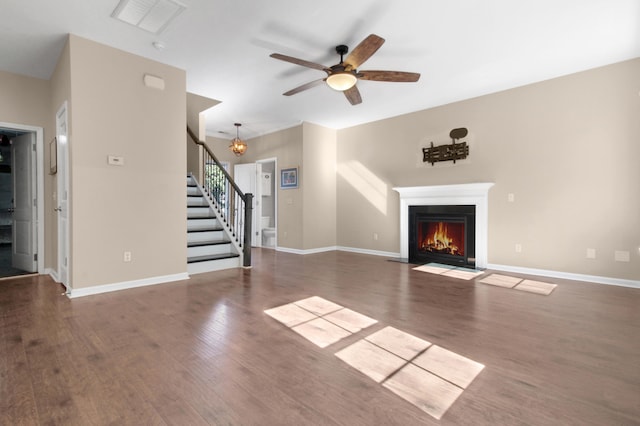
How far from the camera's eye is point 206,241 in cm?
507

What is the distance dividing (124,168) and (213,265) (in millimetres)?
1821

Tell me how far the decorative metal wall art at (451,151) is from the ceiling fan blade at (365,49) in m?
2.81

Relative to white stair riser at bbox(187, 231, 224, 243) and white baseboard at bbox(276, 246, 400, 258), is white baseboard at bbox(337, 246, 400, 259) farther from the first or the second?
white stair riser at bbox(187, 231, 224, 243)

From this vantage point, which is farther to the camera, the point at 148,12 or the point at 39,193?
the point at 39,193

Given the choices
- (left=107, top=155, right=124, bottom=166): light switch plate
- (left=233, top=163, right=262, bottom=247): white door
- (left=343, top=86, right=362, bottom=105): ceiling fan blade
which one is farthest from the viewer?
(left=233, top=163, right=262, bottom=247): white door

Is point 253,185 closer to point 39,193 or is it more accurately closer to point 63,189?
point 39,193

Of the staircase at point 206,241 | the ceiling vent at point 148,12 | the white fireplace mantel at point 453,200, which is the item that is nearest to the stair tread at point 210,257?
the staircase at point 206,241

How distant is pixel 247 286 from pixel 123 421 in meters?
2.44

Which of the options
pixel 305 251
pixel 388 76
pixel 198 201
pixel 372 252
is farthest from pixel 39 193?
pixel 372 252

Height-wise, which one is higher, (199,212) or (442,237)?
(199,212)

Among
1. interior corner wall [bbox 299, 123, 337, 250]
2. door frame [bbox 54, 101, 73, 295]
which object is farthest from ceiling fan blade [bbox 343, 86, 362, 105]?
door frame [bbox 54, 101, 73, 295]

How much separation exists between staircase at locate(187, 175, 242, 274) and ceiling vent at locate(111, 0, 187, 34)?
2.82 meters

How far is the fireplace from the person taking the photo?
5156 mm

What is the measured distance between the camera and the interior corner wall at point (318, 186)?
664 centimetres
